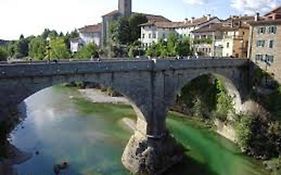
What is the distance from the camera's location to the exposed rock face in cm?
3398

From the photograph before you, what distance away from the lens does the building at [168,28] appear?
80688 millimetres

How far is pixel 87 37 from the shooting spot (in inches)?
4491

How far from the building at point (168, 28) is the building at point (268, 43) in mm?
31240

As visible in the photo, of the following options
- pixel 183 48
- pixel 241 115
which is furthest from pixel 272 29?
pixel 183 48

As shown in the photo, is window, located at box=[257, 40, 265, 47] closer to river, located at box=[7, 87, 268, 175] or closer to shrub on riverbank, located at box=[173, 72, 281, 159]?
shrub on riverbank, located at box=[173, 72, 281, 159]

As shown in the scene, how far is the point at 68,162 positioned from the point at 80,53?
5780 cm

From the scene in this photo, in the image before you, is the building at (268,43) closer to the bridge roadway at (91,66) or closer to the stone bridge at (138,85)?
the bridge roadway at (91,66)

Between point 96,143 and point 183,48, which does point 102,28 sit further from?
point 96,143

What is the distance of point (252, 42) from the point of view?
1911 inches

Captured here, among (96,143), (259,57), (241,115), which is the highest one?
(259,57)

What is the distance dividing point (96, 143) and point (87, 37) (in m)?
77.0

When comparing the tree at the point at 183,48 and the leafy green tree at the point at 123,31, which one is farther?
the leafy green tree at the point at 123,31

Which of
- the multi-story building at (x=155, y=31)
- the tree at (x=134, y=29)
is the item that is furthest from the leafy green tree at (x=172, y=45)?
the tree at (x=134, y=29)

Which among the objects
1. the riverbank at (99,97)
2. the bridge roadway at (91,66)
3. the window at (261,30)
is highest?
the window at (261,30)
